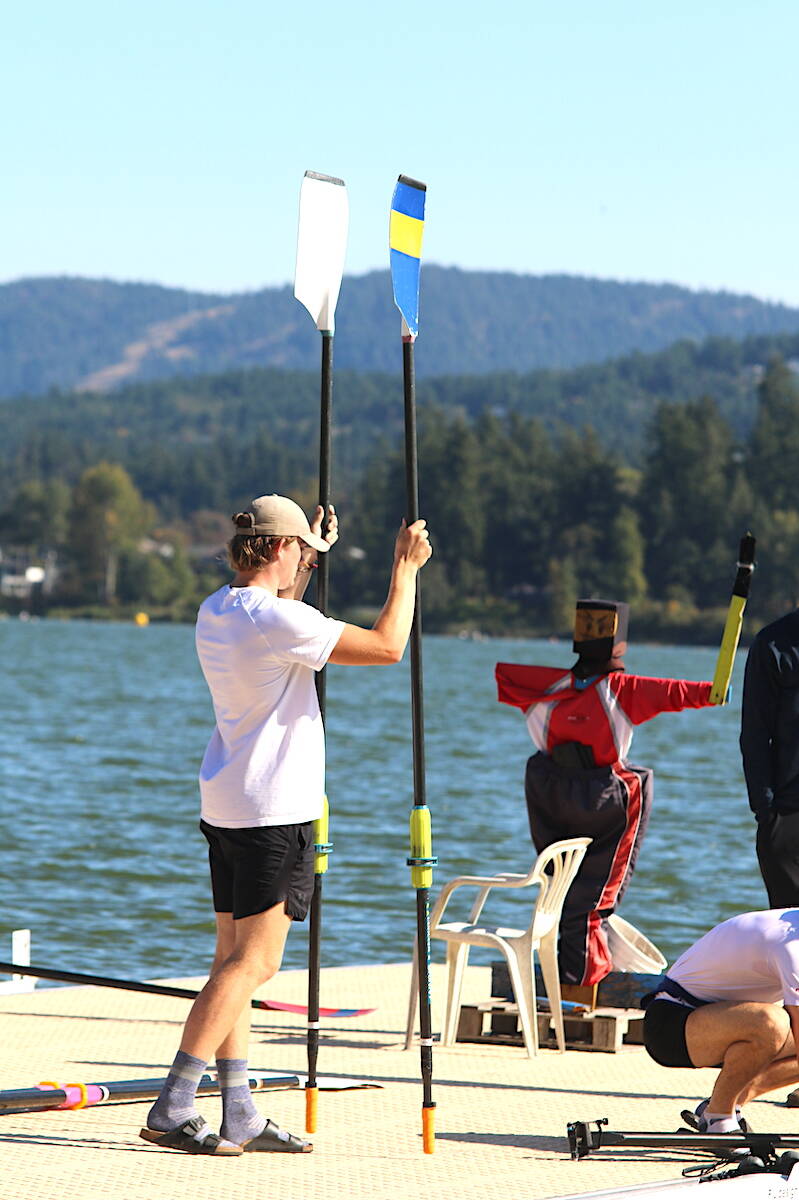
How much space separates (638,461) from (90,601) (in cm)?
5984

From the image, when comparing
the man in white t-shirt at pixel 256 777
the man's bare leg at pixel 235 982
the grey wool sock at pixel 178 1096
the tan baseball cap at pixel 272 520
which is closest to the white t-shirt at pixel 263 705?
the man in white t-shirt at pixel 256 777

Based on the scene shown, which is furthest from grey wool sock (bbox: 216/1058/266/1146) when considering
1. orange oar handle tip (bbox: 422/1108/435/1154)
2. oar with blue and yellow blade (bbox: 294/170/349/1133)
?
orange oar handle tip (bbox: 422/1108/435/1154)

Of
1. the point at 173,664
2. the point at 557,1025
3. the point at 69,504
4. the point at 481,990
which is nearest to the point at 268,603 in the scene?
the point at 557,1025

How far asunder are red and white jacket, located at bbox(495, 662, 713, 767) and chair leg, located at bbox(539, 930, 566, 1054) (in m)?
0.78

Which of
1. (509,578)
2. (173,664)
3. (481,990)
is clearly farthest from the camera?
(509,578)

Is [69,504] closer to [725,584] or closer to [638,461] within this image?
[638,461]

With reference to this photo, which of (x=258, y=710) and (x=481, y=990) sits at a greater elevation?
(x=258, y=710)

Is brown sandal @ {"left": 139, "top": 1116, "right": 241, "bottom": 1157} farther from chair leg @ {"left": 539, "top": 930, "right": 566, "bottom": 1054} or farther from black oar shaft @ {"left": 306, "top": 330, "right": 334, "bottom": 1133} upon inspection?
chair leg @ {"left": 539, "top": 930, "right": 566, "bottom": 1054}

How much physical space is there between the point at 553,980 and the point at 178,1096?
8.36 ft

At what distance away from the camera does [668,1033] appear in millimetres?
5309

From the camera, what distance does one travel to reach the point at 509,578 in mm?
138000

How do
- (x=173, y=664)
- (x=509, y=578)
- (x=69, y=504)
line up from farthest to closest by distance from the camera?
(x=69, y=504)
(x=509, y=578)
(x=173, y=664)

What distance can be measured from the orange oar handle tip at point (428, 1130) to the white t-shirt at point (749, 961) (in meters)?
0.84

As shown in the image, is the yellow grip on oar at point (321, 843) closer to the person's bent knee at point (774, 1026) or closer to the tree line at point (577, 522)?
the person's bent knee at point (774, 1026)
